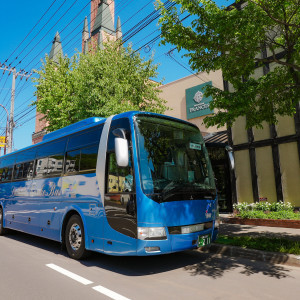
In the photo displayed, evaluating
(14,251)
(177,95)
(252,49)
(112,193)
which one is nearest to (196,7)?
(252,49)

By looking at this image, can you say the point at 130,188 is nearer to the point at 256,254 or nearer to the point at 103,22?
the point at 256,254

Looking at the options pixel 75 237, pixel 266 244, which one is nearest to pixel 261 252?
pixel 266 244

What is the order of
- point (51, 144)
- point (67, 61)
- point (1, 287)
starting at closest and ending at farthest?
point (1, 287) → point (51, 144) → point (67, 61)

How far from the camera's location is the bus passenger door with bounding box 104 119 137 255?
16.1ft

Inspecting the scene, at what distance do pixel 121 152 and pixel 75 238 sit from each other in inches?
115

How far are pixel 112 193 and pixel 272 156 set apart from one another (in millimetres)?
10863

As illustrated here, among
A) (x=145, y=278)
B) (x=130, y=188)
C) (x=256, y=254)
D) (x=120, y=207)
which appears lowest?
(x=145, y=278)

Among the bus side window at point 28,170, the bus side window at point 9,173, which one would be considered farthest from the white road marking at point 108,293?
the bus side window at point 9,173

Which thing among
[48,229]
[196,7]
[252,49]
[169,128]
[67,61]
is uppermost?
[67,61]

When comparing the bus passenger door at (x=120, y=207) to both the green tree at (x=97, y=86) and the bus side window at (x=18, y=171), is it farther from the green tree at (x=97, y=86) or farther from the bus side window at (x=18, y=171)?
the green tree at (x=97, y=86)

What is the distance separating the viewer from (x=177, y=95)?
27.2 m

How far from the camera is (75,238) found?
6.38 meters

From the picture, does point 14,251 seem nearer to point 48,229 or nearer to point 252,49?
point 48,229

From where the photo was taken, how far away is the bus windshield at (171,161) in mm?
5027
